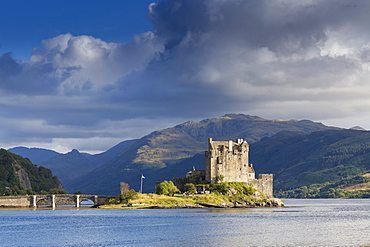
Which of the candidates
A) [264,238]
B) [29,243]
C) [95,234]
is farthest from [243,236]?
[29,243]

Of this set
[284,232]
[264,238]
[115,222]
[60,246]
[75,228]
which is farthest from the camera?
[115,222]

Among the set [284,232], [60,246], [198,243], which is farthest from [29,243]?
[284,232]

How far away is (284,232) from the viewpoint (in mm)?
124375

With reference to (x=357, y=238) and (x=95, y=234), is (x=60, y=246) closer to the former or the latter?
(x=95, y=234)

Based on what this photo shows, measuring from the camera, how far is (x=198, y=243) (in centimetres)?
10656

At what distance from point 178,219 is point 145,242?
55.8m

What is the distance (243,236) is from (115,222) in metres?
49.1

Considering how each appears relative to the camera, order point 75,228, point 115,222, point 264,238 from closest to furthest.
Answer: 1. point 264,238
2. point 75,228
3. point 115,222

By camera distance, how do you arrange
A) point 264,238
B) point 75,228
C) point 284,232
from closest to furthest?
point 264,238 → point 284,232 → point 75,228

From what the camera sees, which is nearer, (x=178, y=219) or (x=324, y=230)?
(x=324, y=230)

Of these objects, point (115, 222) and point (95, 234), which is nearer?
point (95, 234)

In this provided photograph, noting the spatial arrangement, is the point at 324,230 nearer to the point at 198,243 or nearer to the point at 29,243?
the point at 198,243

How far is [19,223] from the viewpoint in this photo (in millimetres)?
163625

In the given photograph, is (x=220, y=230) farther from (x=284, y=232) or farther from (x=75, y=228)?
(x=75, y=228)
